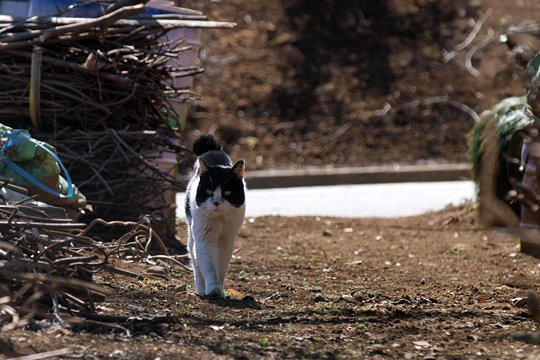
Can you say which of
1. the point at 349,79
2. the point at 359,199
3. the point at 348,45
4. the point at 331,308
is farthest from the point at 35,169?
the point at 348,45

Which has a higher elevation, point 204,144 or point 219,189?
point 204,144

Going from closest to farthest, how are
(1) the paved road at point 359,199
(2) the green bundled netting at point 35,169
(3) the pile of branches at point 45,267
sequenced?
(3) the pile of branches at point 45,267 < (2) the green bundled netting at point 35,169 < (1) the paved road at point 359,199

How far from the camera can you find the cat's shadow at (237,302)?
5320 mm

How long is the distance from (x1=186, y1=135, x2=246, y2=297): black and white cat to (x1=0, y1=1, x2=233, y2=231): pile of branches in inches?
60.0

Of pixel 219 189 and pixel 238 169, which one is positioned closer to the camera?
pixel 219 189

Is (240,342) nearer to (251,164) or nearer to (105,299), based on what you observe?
(105,299)

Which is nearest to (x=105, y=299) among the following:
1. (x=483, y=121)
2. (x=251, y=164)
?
(x=483, y=121)

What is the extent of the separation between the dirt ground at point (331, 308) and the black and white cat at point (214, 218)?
7.3 inches

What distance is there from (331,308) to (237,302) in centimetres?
59

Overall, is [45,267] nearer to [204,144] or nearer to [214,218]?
[214,218]

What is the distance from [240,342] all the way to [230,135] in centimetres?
887

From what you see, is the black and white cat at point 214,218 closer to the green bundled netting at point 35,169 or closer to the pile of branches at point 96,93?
the green bundled netting at point 35,169

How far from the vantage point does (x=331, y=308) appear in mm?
5176

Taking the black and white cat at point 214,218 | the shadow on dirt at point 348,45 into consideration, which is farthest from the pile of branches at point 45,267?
the shadow on dirt at point 348,45
